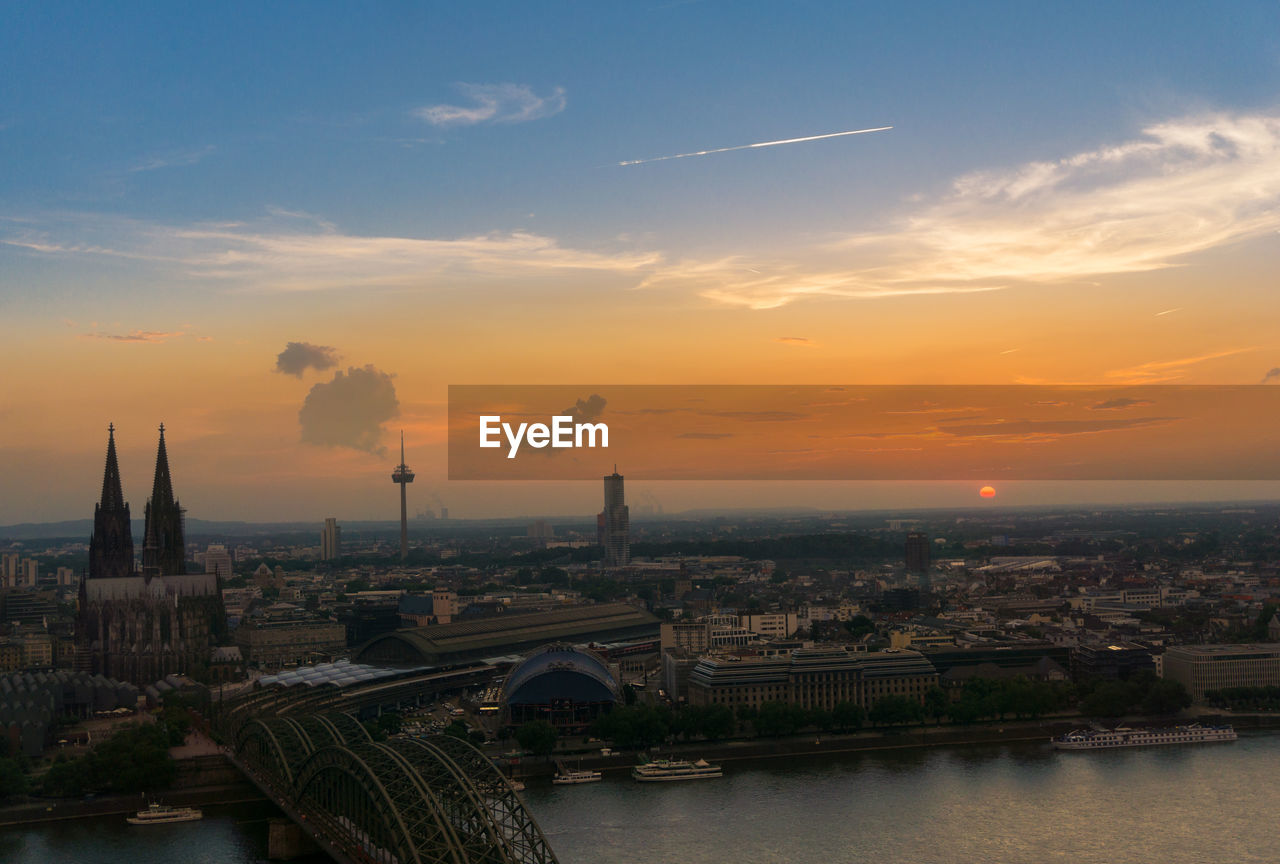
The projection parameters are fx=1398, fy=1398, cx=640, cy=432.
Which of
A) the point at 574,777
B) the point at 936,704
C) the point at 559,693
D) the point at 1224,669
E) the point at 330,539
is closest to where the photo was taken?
the point at 574,777

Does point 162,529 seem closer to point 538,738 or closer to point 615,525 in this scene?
point 538,738

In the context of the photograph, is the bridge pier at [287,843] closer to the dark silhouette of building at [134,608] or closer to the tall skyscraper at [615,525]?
the dark silhouette of building at [134,608]

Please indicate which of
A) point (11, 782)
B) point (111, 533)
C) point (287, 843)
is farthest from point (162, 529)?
point (287, 843)

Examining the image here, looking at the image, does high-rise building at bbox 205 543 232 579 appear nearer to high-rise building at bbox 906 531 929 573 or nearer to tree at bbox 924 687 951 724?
high-rise building at bbox 906 531 929 573

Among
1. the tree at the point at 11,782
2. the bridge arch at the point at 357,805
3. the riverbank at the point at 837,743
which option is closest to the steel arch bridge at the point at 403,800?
the bridge arch at the point at 357,805

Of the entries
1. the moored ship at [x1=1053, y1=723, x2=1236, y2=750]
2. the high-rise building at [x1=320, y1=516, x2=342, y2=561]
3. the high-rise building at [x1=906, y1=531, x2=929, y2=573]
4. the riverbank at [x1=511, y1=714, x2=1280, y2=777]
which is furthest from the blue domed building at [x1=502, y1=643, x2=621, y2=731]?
the high-rise building at [x1=320, y1=516, x2=342, y2=561]
